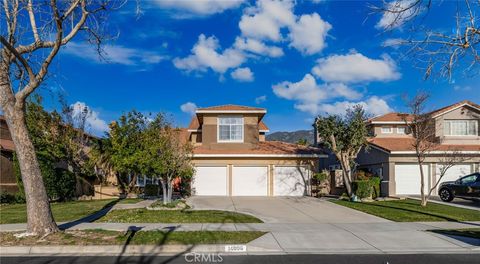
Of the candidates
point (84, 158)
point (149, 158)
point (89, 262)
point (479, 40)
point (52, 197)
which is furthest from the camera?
point (84, 158)

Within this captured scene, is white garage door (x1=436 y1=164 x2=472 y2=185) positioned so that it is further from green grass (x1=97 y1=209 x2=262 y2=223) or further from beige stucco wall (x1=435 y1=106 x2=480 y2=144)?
green grass (x1=97 y1=209 x2=262 y2=223)

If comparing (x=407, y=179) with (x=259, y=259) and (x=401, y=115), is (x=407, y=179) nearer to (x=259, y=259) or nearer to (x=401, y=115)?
(x=401, y=115)

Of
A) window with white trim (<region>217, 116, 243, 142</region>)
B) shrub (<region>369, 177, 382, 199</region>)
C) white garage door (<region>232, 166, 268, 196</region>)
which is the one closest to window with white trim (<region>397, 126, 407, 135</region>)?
shrub (<region>369, 177, 382, 199</region>)

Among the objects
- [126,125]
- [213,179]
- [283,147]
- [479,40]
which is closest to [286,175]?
[283,147]

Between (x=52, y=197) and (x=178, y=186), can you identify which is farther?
(x=178, y=186)

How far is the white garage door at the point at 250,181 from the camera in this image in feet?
87.5

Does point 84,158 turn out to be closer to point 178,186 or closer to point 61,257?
point 178,186

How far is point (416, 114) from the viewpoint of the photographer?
21.7 m

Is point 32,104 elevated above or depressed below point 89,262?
above

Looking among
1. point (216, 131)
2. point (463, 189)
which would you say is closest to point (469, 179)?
point (463, 189)

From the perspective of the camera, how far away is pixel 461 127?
29297mm

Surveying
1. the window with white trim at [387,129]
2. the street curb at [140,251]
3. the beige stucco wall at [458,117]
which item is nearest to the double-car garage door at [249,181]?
the window with white trim at [387,129]

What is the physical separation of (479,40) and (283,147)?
66.0 ft

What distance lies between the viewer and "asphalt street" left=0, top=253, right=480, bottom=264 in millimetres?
8562
